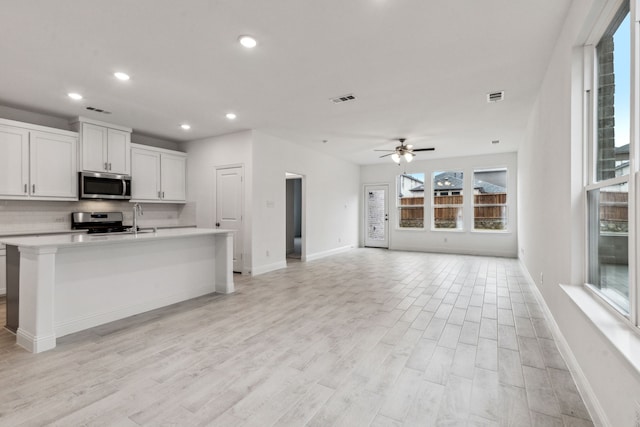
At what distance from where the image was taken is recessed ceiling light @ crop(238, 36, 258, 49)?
281cm

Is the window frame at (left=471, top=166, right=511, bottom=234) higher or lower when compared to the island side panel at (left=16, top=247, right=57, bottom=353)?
higher

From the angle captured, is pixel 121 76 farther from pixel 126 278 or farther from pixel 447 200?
pixel 447 200

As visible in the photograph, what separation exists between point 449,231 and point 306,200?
442 centimetres

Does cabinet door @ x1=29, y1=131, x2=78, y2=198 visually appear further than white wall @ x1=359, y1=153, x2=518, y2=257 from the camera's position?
No

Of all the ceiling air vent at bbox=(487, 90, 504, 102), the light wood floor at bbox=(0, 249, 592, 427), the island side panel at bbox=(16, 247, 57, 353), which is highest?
the ceiling air vent at bbox=(487, 90, 504, 102)

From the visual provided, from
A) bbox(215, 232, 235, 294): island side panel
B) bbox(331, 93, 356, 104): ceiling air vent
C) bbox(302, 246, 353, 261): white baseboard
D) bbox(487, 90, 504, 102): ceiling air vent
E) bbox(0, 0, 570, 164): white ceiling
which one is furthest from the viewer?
bbox(302, 246, 353, 261): white baseboard

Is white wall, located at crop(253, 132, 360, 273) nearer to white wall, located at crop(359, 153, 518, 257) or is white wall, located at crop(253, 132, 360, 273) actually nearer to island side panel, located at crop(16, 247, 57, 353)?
white wall, located at crop(359, 153, 518, 257)

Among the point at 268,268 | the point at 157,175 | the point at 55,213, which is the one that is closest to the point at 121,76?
the point at 157,175

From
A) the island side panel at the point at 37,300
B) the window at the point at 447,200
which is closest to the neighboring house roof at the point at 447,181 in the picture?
the window at the point at 447,200

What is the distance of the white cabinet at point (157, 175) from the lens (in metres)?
5.96

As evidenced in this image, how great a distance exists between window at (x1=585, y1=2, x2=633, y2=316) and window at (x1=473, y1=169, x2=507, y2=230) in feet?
21.8

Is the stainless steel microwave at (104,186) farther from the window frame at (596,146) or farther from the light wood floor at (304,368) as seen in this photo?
the window frame at (596,146)

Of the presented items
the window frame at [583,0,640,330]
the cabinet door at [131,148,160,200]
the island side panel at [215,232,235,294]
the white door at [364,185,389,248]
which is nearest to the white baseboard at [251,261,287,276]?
the island side panel at [215,232,235,294]

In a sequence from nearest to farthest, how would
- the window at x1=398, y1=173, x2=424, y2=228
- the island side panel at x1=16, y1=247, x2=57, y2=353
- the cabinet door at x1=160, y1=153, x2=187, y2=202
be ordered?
the island side panel at x1=16, y1=247, x2=57, y2=353
the cabinet door at x1=160, y1=153, x2=187, y2=202
the window at x1=398, y1=173, x2=424, y2=228
